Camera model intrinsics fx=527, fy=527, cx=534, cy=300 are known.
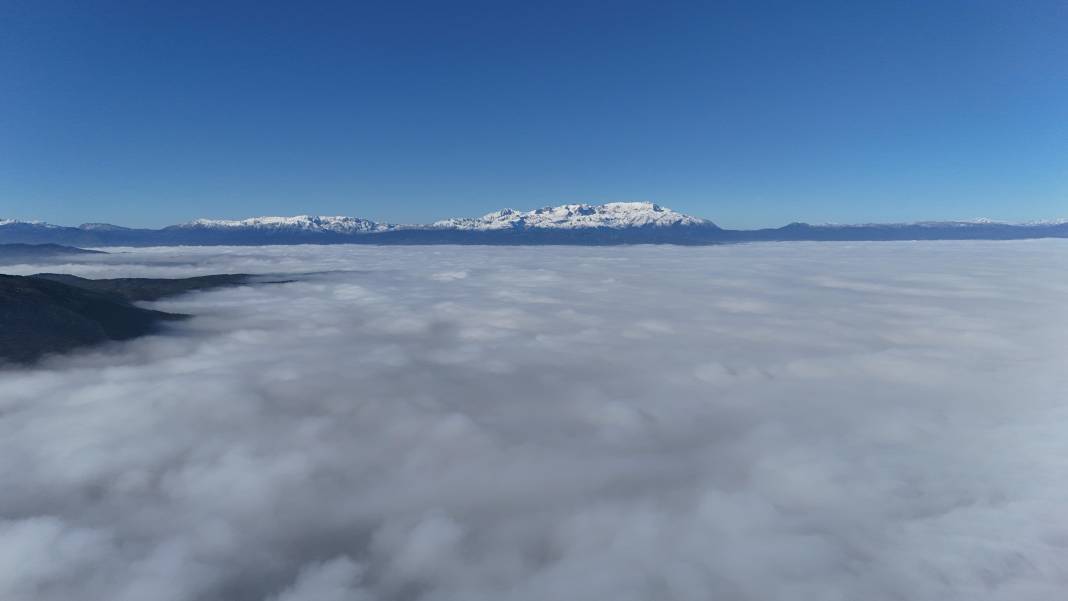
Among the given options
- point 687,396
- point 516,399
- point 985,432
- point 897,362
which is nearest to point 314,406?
point 516,399

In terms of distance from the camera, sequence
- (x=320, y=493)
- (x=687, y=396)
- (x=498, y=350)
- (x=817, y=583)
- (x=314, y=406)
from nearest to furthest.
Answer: (x=817, y=583) → (x=320, y=493) → (x=314, y=406) → (x=687, y=396) → (x=498, y=350)

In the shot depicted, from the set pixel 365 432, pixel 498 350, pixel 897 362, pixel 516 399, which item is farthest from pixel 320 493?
pixel 897 362

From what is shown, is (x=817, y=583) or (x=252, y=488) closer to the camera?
(x=817, y=583)

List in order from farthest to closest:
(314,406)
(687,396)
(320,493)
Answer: (687,396)
(314,406)
(320,493)

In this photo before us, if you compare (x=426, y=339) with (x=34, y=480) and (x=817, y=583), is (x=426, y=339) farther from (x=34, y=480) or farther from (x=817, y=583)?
(x=817, y=583)

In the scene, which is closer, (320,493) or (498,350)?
(320,493)

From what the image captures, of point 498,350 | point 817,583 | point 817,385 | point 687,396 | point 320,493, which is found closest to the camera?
point 817,583

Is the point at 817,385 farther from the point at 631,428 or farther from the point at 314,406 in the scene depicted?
the point at 314,406

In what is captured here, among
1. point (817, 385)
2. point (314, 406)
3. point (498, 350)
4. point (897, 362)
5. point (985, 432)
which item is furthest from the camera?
point (498, 350)

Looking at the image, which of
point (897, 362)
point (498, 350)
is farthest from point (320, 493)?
point (897, 362)
